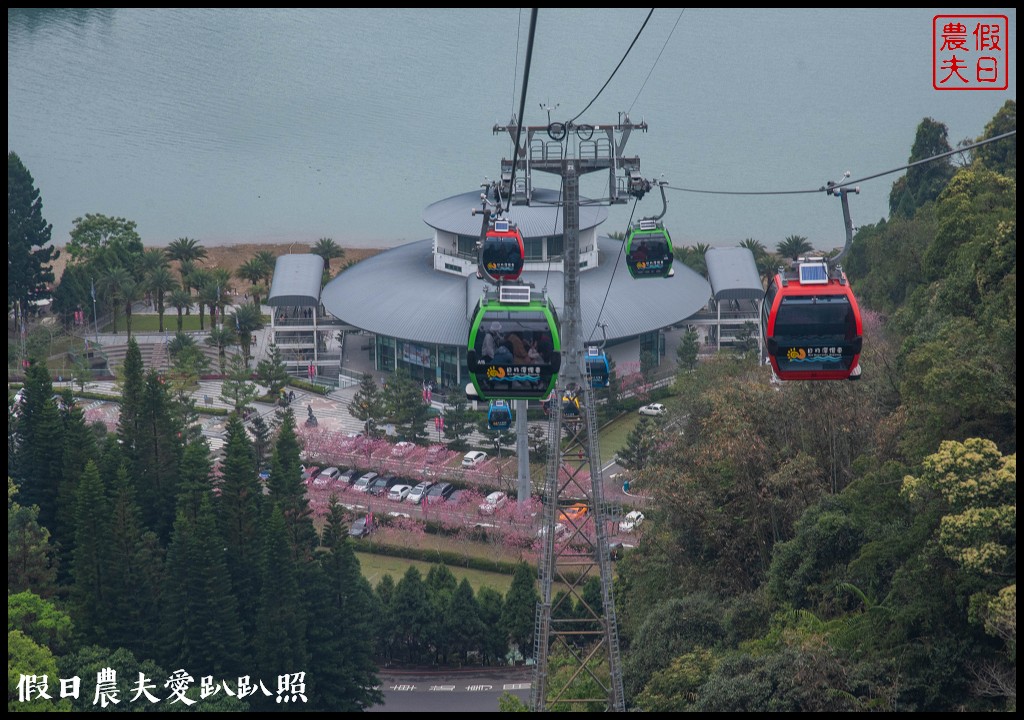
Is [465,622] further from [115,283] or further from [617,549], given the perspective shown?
[115,283]

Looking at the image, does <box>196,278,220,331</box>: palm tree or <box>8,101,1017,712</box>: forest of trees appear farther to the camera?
<box>196,278,220,331</box>: palm tree

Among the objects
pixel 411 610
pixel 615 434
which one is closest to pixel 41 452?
pixel 411 610

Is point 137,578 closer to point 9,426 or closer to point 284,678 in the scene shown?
point 284,678

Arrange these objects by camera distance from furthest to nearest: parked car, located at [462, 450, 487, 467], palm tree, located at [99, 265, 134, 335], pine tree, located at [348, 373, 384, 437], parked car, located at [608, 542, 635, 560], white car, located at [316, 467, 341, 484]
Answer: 1. palm tree, located at [99, 265, 134, 335]
2. pine tree, located at [348, 373, 384, 437]
3. parked car, located at [462, 450, 487, 467]
4. white car, located at [316, 467, 341, 484]
5. parked car, located at [608, 542, 635, 560]

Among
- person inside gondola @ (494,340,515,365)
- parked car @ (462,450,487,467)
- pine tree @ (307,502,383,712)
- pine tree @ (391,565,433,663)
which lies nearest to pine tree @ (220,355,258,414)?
parked car @ (462,450,487,467)

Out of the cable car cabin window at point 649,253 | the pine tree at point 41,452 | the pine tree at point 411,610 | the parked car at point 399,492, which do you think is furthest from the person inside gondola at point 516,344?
the parked car at point 399,492

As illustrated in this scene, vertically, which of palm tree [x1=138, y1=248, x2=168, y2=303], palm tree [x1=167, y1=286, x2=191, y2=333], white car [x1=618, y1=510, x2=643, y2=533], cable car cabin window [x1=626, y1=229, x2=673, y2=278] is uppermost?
cable car cabin window [x1=626, y1=229, x2=673, y2=278]

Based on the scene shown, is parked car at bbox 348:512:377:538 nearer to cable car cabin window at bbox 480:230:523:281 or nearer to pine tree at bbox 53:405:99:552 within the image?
pine tree at bbox 53:405:99:552

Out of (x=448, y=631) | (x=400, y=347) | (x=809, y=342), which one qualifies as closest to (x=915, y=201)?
(x=400, y=347)
